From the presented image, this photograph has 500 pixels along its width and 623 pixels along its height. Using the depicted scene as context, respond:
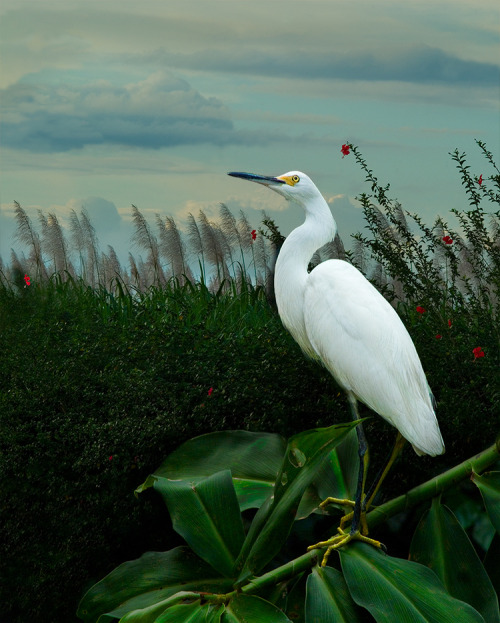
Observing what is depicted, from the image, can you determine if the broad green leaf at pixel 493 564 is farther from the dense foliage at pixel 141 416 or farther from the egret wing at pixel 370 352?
the egret wing at pixel 370 352

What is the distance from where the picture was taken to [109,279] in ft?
20.5

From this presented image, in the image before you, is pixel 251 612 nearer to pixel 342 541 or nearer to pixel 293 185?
pixel 342 541

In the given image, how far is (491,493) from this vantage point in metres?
2.86

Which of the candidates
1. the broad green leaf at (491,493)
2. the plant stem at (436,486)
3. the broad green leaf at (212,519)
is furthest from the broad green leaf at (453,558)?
the broad green leaf at (212,519)

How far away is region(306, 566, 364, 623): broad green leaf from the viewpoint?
2.59 meters

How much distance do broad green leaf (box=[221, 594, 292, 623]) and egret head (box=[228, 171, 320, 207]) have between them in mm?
1758

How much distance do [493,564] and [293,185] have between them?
6.30 feet

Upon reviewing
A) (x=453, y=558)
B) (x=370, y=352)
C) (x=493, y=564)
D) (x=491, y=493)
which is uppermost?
(x=370, y=352)

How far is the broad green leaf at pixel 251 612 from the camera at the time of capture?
8.34ft

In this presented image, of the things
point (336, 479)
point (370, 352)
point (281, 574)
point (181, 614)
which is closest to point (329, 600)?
point (281, 574)

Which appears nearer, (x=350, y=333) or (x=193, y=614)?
(x=193, y=614)

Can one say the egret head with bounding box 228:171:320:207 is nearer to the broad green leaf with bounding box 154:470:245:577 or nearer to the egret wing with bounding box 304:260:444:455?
the egret wing with bounding box 304:260:444:455

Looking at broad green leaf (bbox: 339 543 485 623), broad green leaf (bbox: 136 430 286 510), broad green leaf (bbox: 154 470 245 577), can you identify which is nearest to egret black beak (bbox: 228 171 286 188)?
broad green leaf (bbox: 136 430 286 510)

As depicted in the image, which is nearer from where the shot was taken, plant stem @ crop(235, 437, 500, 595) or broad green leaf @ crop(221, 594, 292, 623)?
broad green leaf @ crop(221, 594, 292, 623)
